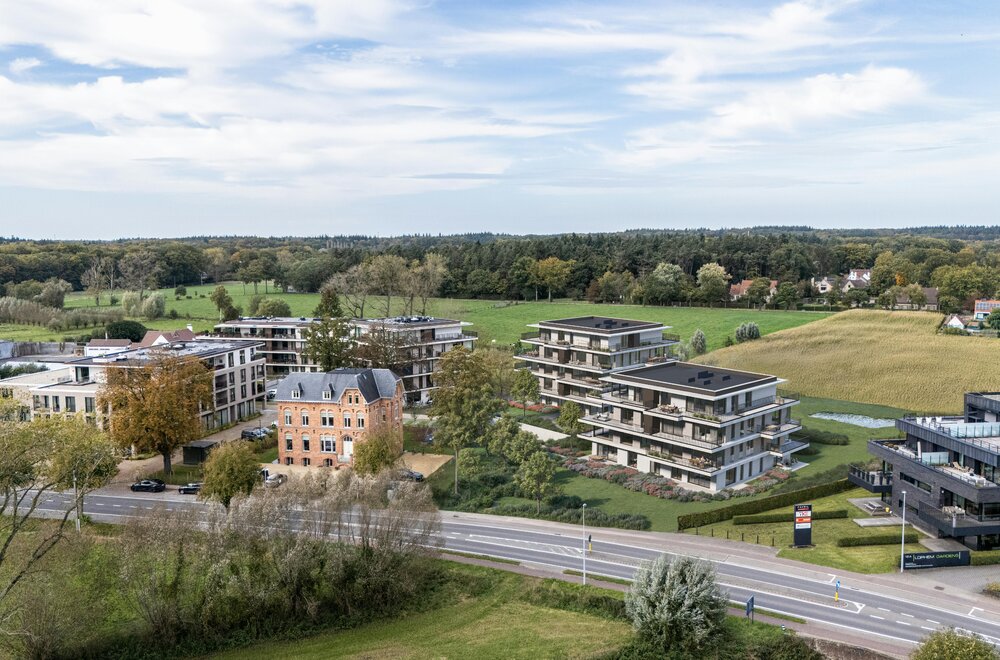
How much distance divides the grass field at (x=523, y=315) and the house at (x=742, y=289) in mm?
11332

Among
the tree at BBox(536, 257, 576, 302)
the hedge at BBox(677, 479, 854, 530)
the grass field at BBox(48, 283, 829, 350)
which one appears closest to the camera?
the hedge at BBox(677, 479, 854, 530)

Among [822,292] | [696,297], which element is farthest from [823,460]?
[822,292]

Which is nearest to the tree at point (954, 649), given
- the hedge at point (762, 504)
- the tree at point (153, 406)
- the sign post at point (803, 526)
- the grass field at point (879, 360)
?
the sign post at point (803, 526)

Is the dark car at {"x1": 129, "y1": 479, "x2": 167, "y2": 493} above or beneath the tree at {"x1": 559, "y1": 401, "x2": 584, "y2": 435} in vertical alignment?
beneath

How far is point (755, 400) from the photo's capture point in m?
67.8

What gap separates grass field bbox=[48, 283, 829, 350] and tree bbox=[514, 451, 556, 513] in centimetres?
5466

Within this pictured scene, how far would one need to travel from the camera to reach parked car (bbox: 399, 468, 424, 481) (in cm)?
6278

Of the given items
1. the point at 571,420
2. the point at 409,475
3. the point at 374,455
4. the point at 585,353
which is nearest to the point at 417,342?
the point at 585,353

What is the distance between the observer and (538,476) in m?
58.9

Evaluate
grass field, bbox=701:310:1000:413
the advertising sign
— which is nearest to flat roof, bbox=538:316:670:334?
grass field, bbox=701:310:1000:413

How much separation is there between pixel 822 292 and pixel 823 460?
11499 cm

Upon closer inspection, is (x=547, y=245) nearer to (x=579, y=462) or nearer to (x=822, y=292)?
(x=822, y=292)

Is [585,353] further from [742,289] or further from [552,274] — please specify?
[742,289]

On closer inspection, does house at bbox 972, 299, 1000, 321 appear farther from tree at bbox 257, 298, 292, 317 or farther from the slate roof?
tree at bbox 257, 298, 292, 317
